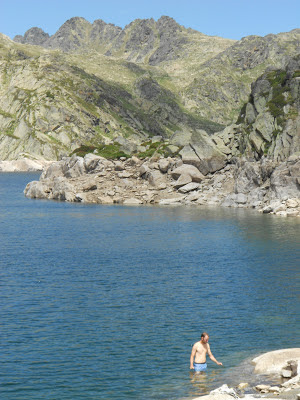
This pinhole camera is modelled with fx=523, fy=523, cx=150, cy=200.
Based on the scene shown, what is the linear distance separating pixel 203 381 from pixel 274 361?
4.32 metres

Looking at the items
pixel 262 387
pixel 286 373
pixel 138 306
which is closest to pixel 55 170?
pixel 138 306

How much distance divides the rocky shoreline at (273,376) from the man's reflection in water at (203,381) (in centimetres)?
162

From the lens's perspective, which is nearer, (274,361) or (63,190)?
(274,361)

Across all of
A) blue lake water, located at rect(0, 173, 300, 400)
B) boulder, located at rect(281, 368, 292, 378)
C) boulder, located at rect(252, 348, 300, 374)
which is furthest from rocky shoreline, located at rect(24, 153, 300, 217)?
boulder, located at rect(281, 368, 292, 378)

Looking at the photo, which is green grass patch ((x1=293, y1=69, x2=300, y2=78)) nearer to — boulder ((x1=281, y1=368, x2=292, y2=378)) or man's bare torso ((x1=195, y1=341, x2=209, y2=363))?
man's bare torso ((x1=195, y1=341, x2=209, y2=363))

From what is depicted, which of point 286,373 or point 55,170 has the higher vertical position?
point 55,170

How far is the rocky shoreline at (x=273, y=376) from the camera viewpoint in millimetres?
24625

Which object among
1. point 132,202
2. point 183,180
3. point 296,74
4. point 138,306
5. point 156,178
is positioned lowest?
point 138,306

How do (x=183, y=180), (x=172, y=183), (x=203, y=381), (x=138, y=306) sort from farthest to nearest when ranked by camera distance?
(x=172, y=183), (x=183, y=180), (x=138, y=306), (x=203, y=381)

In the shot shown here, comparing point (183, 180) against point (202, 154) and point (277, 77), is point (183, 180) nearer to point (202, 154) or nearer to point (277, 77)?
point (202, 154)

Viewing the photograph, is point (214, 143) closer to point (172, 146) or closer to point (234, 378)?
point (172, 146)

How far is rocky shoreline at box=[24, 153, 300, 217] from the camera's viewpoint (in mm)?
99250

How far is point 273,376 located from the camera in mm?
28859

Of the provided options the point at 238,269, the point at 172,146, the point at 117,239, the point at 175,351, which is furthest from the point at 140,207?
the point at 175,351
